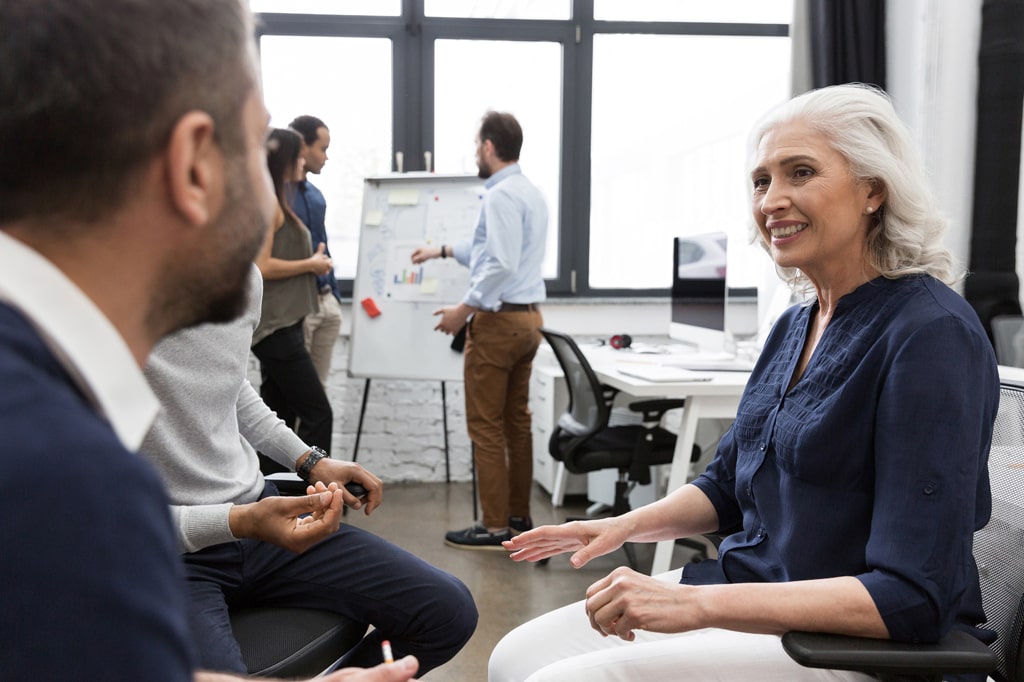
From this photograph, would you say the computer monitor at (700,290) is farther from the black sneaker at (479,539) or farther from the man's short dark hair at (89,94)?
the man's short dark hair at (89,94)

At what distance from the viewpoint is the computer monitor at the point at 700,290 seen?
352 centimetres

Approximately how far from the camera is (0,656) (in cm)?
49

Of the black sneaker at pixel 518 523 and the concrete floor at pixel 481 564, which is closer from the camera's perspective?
the concrete floor at pixel 481 564

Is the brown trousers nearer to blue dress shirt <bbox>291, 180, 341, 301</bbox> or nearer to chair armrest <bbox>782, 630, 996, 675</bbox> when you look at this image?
blue dress shirt <bbox>291, 180, 341, 301</bbox>

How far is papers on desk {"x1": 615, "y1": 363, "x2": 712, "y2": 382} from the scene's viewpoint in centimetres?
300

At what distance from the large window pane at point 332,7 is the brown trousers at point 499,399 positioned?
2.07 meters

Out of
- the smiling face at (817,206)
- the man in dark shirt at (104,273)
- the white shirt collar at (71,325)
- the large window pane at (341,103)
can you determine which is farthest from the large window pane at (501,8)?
the white shirt collar at (71,325)

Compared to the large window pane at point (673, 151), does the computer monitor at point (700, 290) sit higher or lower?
lower

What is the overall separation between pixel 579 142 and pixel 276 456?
3.52m

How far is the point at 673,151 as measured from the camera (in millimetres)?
5023

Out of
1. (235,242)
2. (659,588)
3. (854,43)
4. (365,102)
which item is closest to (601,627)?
(659,588)

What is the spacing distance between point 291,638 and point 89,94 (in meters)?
1.04

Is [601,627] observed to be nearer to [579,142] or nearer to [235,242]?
[235,242]

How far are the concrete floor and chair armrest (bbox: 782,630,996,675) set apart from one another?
5.12 feet
